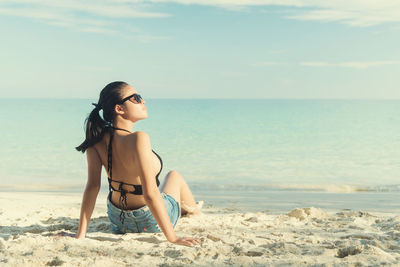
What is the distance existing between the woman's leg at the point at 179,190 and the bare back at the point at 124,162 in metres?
0.61

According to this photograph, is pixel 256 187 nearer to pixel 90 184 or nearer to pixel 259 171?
pixel 259 171

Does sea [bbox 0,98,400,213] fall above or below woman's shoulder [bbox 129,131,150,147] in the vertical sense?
below

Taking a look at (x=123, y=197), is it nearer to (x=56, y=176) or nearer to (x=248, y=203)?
(x=248, y=203)

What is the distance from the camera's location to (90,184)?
11.9 ft

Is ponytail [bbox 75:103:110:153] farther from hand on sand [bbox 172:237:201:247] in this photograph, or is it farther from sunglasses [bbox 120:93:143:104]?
hand on sand [bbox 172:237:201:247]

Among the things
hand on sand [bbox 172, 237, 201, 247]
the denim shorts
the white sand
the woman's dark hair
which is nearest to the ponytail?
the woman's dark hair

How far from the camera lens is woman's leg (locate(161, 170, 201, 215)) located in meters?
4.34

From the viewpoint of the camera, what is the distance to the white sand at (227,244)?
9.49ft

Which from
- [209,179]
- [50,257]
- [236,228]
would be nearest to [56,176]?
[209,179]

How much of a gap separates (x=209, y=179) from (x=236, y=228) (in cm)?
670

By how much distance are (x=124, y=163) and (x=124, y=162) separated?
1 centimetres

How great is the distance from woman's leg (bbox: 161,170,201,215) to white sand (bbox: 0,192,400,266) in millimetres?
145

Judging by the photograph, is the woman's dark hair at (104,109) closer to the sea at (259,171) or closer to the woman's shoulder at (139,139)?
the woman's shoulder at (139,139)

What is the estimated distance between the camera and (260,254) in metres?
3.12
